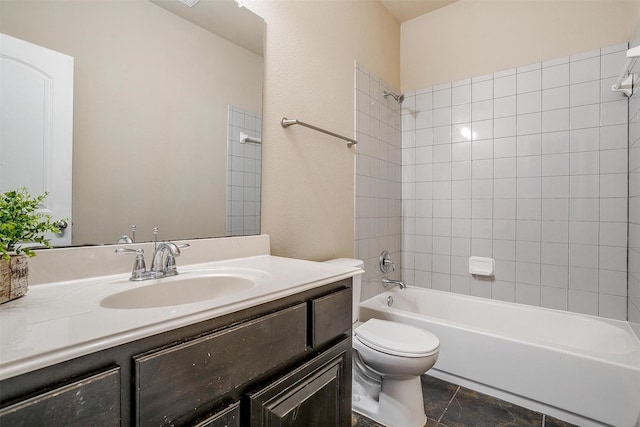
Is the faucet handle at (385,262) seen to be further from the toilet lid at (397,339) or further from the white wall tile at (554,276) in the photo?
the white wall tile at (554,276)

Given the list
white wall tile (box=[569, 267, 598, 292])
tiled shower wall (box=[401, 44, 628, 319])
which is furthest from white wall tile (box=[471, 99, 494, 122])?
white wall tile (box=[569, 267, 598, 292])

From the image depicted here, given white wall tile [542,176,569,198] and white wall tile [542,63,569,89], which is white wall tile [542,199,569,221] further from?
white wall tile [542,63,569,89]

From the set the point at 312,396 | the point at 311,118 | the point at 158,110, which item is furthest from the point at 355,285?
the point at 158,110

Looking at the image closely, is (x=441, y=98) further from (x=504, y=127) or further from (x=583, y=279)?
(x=583, y=279)

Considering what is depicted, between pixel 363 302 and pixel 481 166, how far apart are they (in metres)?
1.40

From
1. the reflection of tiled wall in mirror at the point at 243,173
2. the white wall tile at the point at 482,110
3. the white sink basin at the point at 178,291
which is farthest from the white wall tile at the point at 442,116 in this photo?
the white sink basin at the point at 178,291

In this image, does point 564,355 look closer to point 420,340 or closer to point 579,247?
point 420,340

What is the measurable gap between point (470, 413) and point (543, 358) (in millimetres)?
475

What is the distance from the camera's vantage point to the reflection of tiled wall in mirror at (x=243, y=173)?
1386mm

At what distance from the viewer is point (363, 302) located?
2.20 metres

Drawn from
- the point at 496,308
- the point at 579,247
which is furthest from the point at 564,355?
the point at 579,247

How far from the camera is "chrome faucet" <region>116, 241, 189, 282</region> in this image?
3.21 ft

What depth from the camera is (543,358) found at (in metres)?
1.60

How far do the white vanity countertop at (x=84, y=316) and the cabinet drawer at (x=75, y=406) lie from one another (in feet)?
0.15
